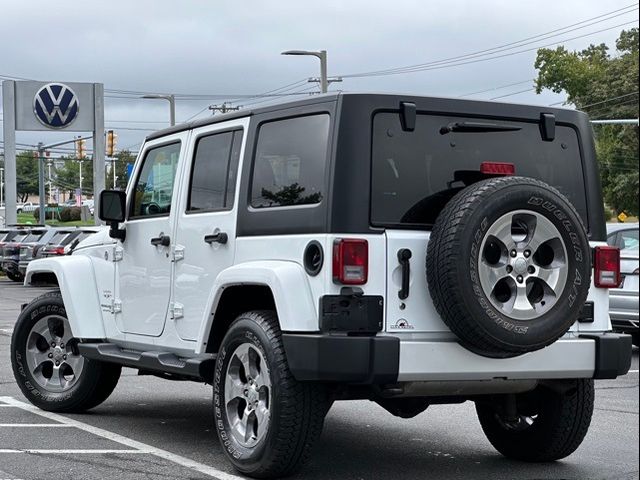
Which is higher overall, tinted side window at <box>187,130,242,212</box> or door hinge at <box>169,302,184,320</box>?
tinted side window at <box>187,130,242,212</box>

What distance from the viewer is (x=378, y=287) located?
6.28m

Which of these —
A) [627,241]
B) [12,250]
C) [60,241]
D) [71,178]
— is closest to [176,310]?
[627,241]

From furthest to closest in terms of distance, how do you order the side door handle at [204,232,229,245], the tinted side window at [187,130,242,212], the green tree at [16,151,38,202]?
the green tree at [16,151,38,202]
the tinted side window at [187,130,242,212]
the side door handle at [204,232,229,245]

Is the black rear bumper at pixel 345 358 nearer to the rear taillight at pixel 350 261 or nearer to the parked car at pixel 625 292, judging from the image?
the rear taillight at pixel 350 261

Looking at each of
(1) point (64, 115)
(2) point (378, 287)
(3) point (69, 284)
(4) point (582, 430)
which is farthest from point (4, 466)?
(1) point (64, 115)

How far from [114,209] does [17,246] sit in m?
27.5

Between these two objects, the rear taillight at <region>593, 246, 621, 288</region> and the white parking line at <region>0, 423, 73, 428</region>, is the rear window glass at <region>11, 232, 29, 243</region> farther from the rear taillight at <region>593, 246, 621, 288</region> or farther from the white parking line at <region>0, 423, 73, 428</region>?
the rear taillight at <region>593, 246, 621, 288</region>

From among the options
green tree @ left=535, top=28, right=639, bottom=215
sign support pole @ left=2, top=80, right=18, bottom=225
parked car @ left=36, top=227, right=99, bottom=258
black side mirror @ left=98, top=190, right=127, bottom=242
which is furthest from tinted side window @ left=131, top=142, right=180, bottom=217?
green tree @ left=535, top=28, right=639, bottom=215

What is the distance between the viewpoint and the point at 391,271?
6.33 m

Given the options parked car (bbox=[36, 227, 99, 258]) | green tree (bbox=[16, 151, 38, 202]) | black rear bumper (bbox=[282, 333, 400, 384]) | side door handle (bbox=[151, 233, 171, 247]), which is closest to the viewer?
black rear bumper (bbox=[282, 333, 400, 384])

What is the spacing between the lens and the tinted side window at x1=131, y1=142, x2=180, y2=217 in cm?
805

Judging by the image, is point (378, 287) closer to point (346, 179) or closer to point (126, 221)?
point (346, 179)

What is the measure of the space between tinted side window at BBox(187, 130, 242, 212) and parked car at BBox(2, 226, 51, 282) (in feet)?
88.8

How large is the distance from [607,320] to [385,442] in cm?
195
